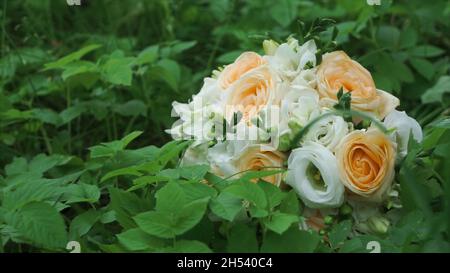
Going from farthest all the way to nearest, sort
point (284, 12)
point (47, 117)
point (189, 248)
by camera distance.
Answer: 1. point (284, 12)
2. point (47, 117)
3. point (189, 248)

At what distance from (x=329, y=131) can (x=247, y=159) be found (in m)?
0.15

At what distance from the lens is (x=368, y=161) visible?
50.9 inches

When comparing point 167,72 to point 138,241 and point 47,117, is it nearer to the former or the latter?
point 47,117

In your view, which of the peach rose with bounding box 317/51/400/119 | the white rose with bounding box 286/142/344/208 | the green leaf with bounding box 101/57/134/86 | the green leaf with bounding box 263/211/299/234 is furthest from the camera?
the green leaf with bounding box 101/57/134/86

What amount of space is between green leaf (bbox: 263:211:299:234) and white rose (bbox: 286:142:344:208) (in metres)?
0.11

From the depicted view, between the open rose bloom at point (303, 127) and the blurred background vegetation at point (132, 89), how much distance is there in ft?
0.17

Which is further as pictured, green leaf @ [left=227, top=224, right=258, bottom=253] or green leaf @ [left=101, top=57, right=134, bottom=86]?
green leaf @ [left=101, top=57, right=134, bottom=86]

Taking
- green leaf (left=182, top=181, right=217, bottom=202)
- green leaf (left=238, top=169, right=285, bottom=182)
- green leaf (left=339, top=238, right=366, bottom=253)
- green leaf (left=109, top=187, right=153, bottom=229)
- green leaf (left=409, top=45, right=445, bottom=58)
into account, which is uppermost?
green leaf (left=409, top=45, right=445, bottom=58)

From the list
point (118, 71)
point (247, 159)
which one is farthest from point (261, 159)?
point (118, 71)

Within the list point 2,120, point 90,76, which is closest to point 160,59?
point 90,76

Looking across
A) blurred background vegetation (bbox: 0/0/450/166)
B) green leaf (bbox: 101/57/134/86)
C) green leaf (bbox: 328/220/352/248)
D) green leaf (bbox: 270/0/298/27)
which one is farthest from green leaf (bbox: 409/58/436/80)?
green leaf (bbox: 328/220/352/248)

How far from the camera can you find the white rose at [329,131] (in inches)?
50.8

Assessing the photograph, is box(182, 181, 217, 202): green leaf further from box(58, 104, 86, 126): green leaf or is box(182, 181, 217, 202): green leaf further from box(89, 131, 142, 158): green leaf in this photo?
box(58, 104, 86, 126): green leaf

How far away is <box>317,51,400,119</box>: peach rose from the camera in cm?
137
